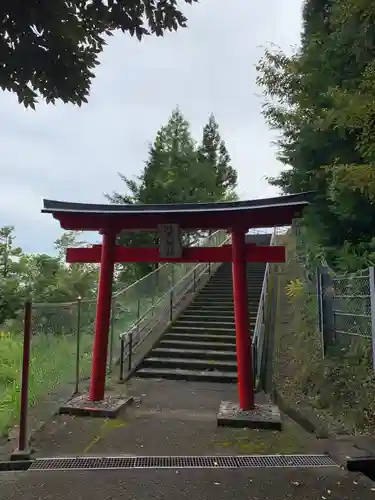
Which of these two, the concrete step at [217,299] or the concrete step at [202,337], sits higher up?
the concrete step at [217,299]

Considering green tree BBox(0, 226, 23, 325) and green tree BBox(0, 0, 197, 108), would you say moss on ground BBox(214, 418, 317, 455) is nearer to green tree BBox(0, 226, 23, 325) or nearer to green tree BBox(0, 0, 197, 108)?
green tree BBox(0, 0, 197, 108)

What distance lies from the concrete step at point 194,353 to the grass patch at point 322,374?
0.96 metres

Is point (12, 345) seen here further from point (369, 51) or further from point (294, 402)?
point (369, 51)

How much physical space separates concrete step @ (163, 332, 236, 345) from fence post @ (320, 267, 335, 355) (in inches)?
111

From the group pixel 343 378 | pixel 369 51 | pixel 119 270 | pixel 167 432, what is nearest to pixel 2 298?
pixel 119 270

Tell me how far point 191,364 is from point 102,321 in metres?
2.81

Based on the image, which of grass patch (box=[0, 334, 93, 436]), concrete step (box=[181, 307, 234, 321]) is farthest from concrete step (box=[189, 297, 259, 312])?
grass patch (box=[0, 334, 93, 436])

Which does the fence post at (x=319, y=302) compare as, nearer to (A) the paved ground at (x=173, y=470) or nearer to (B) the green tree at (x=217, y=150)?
(A) the paved ground at (x=173, y=470)

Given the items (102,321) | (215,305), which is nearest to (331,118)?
(102,321)

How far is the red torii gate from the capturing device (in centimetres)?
612

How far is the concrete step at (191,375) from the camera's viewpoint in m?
8.23

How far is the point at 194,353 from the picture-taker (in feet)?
29.7

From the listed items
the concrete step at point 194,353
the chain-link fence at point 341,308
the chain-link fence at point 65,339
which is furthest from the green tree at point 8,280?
the chain-link fence at point 341,308

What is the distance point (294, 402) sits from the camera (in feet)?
20.8
